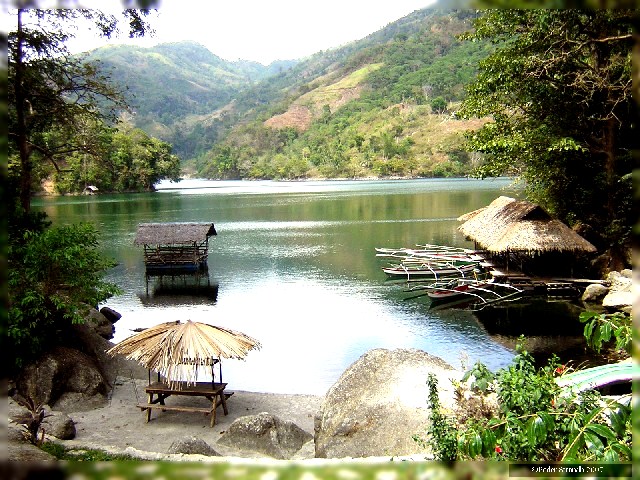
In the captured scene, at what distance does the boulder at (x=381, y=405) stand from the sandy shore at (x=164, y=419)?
0.97 meters

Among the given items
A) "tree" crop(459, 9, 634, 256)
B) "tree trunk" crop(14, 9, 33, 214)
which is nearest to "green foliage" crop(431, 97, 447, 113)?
"tree" crop(459, 9, 634, 256)

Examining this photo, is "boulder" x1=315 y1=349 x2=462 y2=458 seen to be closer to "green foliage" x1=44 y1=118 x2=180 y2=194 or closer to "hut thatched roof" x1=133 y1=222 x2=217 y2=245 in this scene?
"hut thatched roof" x1=133 y1=222 x2=217 y2=245

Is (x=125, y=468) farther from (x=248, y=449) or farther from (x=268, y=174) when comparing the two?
(x=268, y=174)

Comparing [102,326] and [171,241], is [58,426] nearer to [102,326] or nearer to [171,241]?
[102,326]

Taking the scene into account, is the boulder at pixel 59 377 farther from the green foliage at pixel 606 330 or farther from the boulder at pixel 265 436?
the green foliage at pixel 606 330

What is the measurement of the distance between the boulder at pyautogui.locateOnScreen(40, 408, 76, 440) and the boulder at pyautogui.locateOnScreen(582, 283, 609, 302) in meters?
14.8

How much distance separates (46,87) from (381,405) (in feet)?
35.1

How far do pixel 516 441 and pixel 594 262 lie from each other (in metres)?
16.9

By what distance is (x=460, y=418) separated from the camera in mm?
5793

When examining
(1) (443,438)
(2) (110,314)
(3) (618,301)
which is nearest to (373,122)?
(2) (110,314)

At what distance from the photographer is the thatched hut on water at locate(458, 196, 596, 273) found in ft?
58.0

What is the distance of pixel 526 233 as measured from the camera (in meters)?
17.9

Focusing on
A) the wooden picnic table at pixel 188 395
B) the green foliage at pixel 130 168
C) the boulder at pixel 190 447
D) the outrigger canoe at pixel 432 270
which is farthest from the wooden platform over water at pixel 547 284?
the green foliage at pixel 130 168

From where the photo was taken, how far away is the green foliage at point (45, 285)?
33.3 feet
